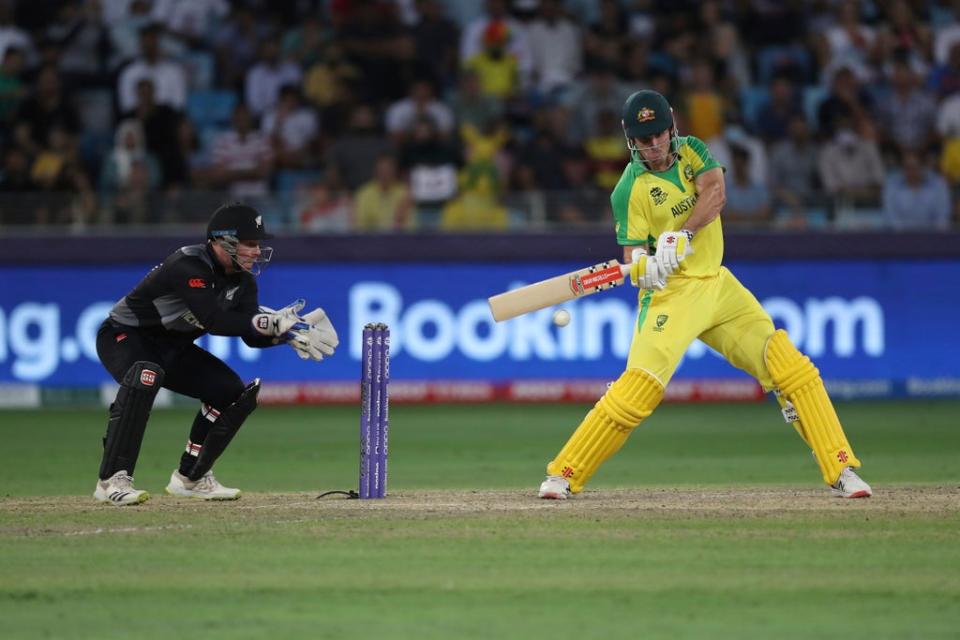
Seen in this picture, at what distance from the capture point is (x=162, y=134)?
17875 mm

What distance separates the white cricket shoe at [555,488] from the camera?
9.14 meters

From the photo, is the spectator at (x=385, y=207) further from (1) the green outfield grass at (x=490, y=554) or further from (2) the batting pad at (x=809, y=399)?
(2) the batting pad at (x=809, y=399)

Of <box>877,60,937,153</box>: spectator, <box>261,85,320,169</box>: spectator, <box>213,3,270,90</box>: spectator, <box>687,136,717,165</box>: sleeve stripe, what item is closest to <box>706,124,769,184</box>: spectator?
Answer: <box>877,60,937,153</box>: spectator

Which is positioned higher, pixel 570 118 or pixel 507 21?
pixel 507 21

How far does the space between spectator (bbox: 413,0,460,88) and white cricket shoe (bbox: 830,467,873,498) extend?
10974mm

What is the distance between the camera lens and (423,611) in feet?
20.7

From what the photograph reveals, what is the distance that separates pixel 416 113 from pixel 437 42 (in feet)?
5.69

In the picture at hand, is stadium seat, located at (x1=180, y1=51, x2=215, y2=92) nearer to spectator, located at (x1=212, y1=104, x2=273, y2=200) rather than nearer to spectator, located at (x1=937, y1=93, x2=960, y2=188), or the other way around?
spectator, located at (x1=212, y1=104, x2=273, y2=200)

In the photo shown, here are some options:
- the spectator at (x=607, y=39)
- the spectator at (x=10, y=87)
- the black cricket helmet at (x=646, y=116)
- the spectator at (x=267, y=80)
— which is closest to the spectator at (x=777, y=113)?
the spectator at (x=607, y=39)

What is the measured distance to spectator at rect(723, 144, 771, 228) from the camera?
17.2 meters

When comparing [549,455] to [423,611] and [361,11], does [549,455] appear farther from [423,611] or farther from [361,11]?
[361,11]

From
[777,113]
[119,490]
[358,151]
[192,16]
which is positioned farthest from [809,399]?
[192,16]

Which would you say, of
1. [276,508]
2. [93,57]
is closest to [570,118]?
[93,57]

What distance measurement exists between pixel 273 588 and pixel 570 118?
12348mm
